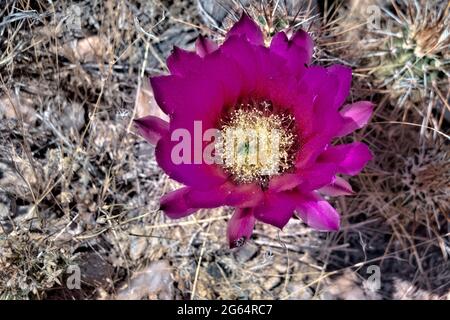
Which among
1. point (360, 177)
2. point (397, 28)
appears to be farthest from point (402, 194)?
point (397, 28)

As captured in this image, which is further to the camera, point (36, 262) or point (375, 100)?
point (375, 100)

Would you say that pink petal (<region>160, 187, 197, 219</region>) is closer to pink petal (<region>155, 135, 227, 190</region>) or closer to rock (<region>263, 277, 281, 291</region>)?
pink petal (<region>155, 135, 227, 190</region>)

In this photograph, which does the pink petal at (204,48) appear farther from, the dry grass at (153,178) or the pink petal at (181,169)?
the dry grass at (153,178)

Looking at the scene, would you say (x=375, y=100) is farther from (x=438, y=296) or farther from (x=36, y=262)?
(x=36, y=262)

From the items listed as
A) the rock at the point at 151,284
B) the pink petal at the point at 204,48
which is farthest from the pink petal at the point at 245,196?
the rock at the point at 151,284

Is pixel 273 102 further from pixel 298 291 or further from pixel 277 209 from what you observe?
pixel 298 291

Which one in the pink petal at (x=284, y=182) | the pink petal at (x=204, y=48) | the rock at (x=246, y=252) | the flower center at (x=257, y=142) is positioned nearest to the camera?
the pink petal at (x=284, y=182)
